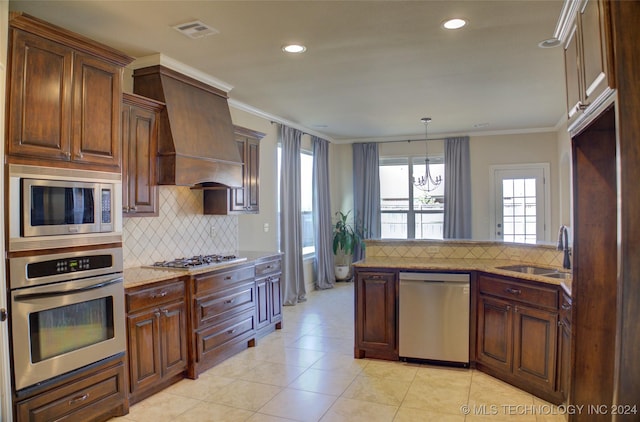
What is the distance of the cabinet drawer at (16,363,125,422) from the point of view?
7.80 feet

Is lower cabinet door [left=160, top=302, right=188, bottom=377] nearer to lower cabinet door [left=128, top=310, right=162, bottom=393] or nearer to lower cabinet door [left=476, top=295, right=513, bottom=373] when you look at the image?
lower cabinet door [left=128, top=310, right=162, bottom=393]

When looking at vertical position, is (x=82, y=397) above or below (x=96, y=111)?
below

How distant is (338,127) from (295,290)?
280 cm

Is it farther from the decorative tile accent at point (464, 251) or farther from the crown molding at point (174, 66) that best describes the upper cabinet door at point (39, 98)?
the decorative tile accent at point (464, 251)

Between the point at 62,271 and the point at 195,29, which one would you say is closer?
the point at 62,271

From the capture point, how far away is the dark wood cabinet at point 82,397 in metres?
2.37

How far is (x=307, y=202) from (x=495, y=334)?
4.33 meters

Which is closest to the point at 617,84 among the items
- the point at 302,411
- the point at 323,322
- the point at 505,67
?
the point at 302,411

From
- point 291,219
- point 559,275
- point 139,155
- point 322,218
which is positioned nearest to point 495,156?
point 322,218

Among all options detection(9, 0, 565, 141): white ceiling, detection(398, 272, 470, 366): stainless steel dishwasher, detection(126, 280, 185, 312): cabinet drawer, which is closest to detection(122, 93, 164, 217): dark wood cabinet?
detection(9, 0, 565, 141): white ceiling

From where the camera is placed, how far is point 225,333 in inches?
157

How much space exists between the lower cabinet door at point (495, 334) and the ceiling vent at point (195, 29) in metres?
3.10

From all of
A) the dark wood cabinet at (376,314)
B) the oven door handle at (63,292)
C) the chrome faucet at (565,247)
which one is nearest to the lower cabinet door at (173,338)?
the oven door handle at (63,292)

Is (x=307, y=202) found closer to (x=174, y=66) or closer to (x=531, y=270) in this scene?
(x=174, y=66)
